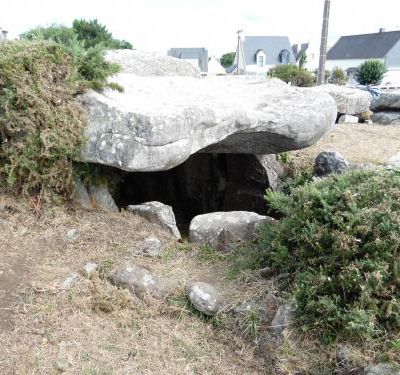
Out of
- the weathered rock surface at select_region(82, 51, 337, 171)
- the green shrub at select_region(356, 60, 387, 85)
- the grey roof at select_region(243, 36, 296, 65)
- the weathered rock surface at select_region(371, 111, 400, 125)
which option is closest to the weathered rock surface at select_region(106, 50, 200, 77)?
the weathered rock surface at select_region(82, 51, 337, 171)

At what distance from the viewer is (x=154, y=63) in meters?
7.81

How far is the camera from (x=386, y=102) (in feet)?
42.4

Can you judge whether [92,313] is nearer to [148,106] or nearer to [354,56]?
[148,106]

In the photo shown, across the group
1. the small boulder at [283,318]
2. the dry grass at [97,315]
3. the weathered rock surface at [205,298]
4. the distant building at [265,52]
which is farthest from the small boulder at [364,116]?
the distant building at [265,52]

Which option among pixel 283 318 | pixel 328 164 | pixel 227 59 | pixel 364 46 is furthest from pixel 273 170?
pixel 227 59

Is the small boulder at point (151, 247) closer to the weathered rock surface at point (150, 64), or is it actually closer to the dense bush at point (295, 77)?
the weathered rock surface at point (150, 64)

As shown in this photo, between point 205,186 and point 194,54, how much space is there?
180ft

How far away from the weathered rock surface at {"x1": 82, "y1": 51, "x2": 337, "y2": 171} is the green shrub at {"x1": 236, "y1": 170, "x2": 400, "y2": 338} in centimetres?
151

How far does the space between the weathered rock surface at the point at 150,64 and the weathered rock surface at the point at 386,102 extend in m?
7.16

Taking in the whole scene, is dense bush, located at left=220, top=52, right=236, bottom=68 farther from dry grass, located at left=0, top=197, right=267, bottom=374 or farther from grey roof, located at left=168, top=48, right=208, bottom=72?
dry grass, located at left=0, top=197, right=267, bottom=374

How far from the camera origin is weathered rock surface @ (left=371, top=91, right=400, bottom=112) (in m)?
12.7

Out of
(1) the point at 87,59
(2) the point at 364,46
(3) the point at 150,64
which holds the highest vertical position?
(2) the point at 364,46

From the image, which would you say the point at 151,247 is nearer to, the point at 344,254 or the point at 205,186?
the point at 344,254

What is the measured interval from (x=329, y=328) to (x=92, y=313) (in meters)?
1.83
